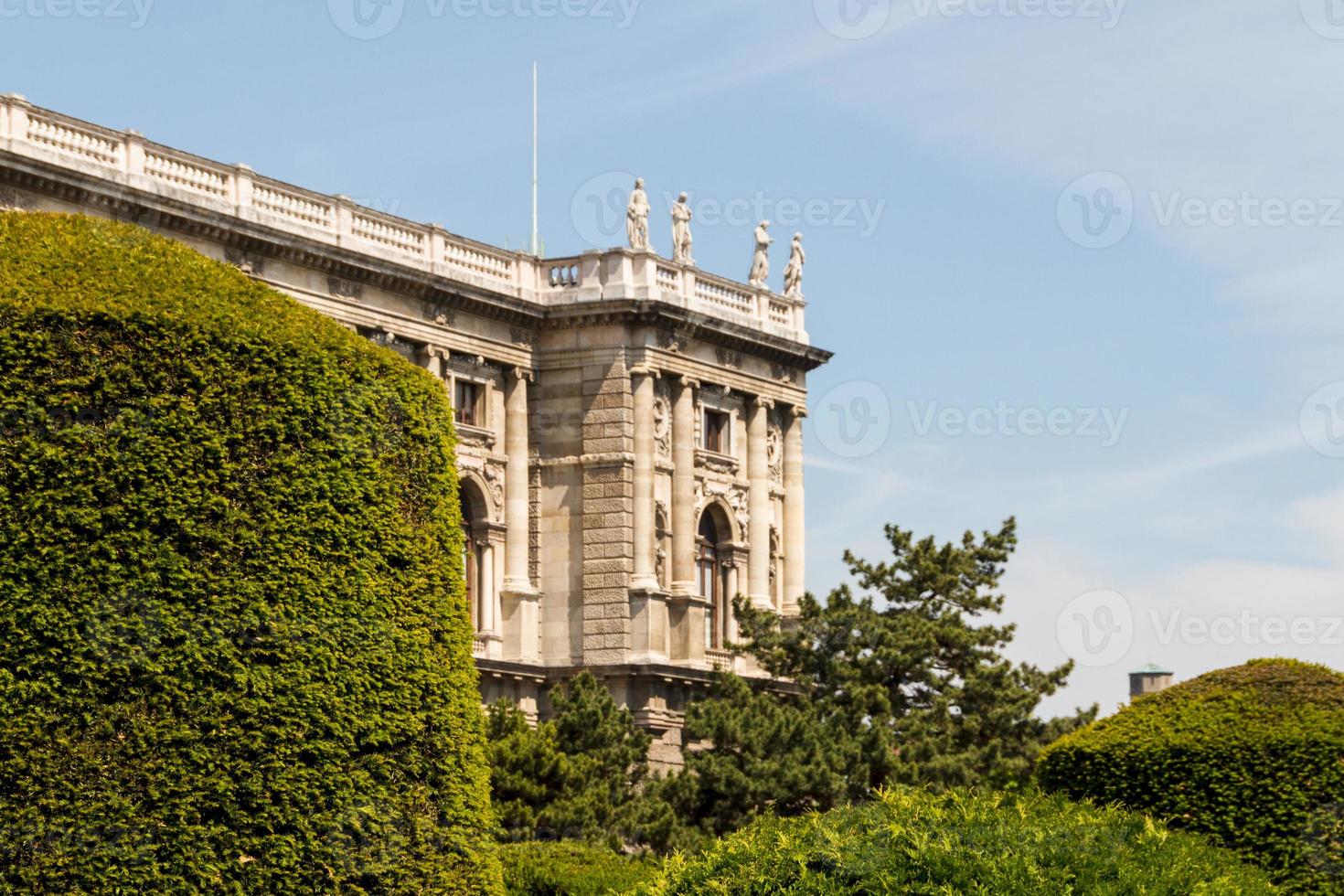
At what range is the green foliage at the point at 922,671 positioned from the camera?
189 ft

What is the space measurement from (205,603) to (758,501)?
147 feet

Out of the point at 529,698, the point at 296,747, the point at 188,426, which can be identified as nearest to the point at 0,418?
the point at 188,426

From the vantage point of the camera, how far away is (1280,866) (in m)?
32.9

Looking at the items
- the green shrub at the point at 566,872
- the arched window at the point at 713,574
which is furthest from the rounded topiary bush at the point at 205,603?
the arched window at the point at 713,574

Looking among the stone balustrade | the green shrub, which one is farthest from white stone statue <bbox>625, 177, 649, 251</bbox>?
the green shrub

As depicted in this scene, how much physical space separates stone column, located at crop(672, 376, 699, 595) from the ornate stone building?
4 centimetres

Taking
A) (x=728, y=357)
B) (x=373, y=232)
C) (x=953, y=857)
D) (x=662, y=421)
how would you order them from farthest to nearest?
(x=728, y=357)
(x=662, y=421)
(x=373, y=232)
(x=953, y=857)

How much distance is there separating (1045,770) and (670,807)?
18.0m

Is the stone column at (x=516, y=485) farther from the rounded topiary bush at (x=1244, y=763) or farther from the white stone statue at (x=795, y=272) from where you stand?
the rounded topiary bush at (x=1244, y=763)

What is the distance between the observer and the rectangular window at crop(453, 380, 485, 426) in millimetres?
64188

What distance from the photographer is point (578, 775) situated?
51.0 m

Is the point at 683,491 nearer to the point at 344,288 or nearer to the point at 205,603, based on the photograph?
the point at 344,288

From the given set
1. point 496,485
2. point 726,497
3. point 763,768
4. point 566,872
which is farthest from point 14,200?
point 726,497

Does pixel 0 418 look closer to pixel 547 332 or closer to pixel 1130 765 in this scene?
pixel 1130 765
